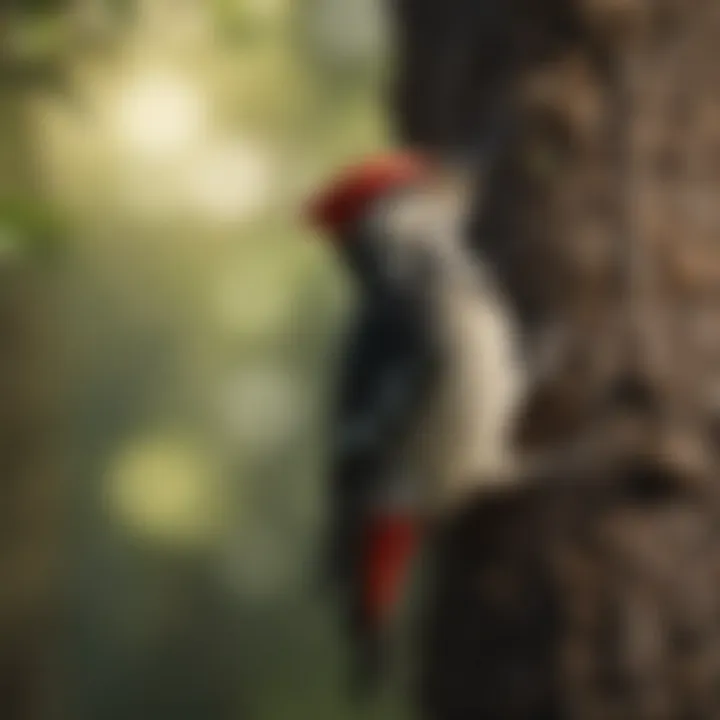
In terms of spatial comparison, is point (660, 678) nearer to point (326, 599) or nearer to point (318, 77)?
point (326, 599)

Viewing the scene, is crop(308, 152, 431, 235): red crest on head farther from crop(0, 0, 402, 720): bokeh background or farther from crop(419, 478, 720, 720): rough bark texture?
crop(419, 478, 720, 720): rough bark texture

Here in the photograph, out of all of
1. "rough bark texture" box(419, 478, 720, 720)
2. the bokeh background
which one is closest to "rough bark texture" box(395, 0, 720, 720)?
"rough bark texture" box(419, 478, 720, 720)

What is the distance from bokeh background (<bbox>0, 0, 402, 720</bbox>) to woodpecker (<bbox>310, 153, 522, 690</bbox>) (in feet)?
0.18

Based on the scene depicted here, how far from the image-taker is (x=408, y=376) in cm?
94

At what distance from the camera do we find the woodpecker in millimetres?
905

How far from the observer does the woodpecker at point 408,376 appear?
2.97 ft

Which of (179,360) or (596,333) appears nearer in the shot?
(596,333)

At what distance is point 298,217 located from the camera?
0.99 meters

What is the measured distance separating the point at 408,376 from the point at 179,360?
0.60 feet

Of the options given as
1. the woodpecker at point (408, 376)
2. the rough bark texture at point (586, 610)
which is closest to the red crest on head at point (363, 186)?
the woodpecker at point (408, 376)

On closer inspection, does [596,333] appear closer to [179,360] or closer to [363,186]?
[363,186]

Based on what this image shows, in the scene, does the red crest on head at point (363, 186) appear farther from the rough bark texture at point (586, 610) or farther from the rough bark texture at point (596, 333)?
the rough bark texture at point (586, 610)

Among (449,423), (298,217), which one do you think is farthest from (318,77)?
(449,423)

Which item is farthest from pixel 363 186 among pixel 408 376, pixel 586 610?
pixel 586 610
